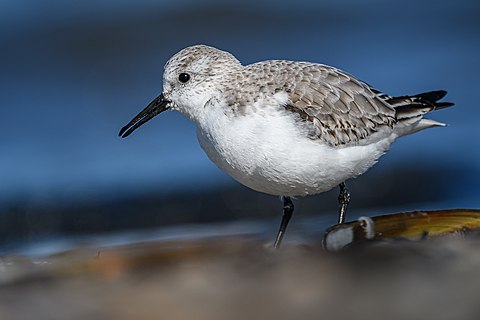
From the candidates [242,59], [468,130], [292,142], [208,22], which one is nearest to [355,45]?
[242,59]

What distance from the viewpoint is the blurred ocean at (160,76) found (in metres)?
10.5

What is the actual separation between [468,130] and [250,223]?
368 centimetres

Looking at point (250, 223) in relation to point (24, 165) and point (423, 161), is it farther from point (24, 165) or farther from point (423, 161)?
point (24, 165)

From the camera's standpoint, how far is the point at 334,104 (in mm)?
5859

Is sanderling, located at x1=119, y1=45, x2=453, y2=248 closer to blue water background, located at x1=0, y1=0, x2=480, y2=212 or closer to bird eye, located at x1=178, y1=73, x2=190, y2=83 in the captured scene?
bird eye, located at x1=178, y1=73, x2=190, y2=83

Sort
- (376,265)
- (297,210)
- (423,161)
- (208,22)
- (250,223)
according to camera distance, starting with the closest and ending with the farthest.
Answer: (376,265), (250,223), (297,210), (423,161), (208,22)

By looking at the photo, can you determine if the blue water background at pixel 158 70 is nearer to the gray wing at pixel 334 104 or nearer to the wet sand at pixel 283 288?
the gray wing at pixel 334 104

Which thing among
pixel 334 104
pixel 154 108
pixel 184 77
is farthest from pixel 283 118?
pixel 154 108

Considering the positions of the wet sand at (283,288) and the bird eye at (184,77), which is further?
the bird eye at (184,77)

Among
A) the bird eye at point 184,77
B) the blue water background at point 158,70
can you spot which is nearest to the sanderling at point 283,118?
the bird eye at point 184,77

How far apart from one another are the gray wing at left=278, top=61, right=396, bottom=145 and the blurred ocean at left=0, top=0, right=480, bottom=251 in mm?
3006

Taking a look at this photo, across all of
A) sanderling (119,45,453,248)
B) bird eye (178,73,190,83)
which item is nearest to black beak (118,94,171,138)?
sanderling (119,45,453,248)

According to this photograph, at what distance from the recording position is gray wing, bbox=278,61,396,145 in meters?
5.61

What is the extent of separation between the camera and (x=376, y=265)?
3740 mm
